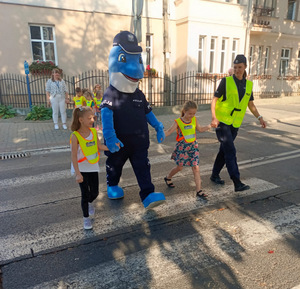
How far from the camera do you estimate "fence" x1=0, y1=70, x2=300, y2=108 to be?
40.3 ft

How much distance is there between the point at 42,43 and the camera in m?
12.9

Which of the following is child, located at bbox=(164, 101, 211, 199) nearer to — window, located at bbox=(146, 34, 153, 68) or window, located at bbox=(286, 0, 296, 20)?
window, located at bbox=(146, 34, 153, 68)

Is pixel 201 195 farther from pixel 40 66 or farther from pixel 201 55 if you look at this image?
pixel 201 55

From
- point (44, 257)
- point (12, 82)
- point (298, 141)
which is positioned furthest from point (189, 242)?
point (12, 82)

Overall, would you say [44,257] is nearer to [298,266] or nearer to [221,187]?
[298,266]

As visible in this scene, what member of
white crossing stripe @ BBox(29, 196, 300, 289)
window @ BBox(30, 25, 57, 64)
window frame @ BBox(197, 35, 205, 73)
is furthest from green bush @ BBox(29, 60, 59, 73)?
white crossing stripe @ BBox(29, 196, 300, 289)

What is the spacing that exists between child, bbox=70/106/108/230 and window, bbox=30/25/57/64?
11313 millimetres

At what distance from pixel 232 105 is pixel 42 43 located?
11.3 meters

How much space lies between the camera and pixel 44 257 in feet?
9.22

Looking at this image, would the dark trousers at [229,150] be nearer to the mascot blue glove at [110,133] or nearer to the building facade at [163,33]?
the mascot blue glove at [110,133]

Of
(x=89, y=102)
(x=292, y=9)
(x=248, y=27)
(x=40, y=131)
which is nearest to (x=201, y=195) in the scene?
(x=89, y=102)

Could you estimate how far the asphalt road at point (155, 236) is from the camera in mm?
2518

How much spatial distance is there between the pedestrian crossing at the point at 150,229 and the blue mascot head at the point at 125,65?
1681 mm

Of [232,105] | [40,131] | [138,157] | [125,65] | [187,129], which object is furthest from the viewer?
[40,131]
